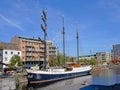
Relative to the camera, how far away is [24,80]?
65.4 meters

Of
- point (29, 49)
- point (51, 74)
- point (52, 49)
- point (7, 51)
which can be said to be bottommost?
point (51, 74)

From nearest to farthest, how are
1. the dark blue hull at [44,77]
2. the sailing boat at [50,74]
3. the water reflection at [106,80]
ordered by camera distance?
the water reflection at [106,80] < the dark blue hull at [44,77] < the sailing boat at [50,74]

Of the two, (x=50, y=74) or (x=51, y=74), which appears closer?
(x=50, y=74)

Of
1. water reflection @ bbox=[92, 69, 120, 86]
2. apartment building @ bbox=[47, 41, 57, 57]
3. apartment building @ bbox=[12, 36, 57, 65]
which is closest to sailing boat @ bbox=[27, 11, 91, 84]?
water reflection @ bbox=[92, 69, 120, 86]

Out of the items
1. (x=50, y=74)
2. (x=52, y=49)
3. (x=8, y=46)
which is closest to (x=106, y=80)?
(x=50, y=74)

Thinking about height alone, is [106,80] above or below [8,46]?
below

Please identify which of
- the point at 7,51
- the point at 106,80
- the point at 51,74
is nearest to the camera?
the point at 106,80

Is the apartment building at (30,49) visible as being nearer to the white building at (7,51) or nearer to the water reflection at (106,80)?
the white building at (7,51)

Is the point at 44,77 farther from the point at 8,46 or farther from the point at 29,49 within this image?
the point at 29,49

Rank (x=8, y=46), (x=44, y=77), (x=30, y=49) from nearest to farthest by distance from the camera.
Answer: (x=44, y=77) < (x=8, y=46) < (x=30, y=49)

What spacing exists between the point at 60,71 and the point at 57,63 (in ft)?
179

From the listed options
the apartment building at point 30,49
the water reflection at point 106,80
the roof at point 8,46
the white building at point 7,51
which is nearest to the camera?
the water reflection at point 106,80

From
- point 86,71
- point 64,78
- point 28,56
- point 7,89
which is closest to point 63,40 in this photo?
point 86,71

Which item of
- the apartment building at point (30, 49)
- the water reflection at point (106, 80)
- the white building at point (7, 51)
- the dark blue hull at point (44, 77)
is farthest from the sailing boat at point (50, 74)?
the apartment building at point (30, 49)
